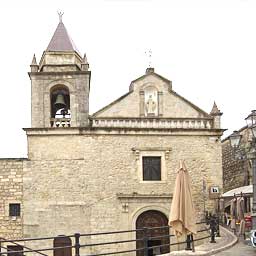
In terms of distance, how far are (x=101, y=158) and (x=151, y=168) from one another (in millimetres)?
2232

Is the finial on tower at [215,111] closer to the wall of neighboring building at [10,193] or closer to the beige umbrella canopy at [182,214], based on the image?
the wall of neighboring building at [10,193]

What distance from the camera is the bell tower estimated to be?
26.0m

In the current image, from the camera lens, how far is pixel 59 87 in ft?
87.7

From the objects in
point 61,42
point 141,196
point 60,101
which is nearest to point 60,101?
point 60,101

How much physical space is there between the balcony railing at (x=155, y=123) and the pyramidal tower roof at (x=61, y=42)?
3736 mm

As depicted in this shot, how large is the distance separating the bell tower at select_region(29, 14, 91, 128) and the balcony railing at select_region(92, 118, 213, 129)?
32.9 inches

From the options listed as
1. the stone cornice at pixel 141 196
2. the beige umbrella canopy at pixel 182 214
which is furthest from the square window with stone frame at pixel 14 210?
the beige umbrella canopy at pixel 182 214

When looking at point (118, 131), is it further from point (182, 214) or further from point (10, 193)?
point (182, 214)

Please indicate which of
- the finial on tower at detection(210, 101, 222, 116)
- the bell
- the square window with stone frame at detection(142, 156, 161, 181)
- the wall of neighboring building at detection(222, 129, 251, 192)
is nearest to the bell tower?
the bell

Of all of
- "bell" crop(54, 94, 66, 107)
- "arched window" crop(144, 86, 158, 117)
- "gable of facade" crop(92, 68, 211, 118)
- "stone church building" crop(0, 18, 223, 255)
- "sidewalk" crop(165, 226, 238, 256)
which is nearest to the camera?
"sidewalk" crop(165, 226, 238, 256)

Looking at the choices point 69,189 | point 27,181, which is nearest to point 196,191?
point 69,189

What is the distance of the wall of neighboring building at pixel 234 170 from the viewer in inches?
1193

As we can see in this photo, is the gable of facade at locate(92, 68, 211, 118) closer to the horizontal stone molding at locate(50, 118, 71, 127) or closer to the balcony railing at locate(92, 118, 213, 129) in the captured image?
the balcony railing at locate(92, 118, 213, 129)

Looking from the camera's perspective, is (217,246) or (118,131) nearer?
(217,246)
